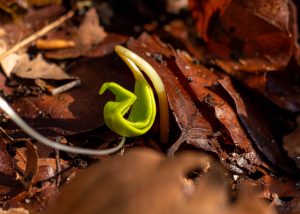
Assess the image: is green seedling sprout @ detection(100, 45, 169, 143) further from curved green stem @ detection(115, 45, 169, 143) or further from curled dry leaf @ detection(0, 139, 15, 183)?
curled dry leaf @ detection(0, 139, 15, 183)

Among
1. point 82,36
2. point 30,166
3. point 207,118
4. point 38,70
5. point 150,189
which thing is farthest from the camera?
point 82,36

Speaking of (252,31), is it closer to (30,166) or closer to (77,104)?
(77,104)

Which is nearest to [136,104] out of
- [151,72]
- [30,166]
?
[151,72]

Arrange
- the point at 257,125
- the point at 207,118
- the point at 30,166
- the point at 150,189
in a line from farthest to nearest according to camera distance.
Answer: the point at 257,125 < the point at 207,118 < the point at 30,166 < the point at 150,189

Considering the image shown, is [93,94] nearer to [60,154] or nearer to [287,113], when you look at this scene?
[60,154]

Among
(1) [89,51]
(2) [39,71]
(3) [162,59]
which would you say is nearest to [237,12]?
(3) [162,59]

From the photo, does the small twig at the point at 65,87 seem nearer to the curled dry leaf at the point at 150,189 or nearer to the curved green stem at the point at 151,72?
the curved green stem at the point at 151,72
